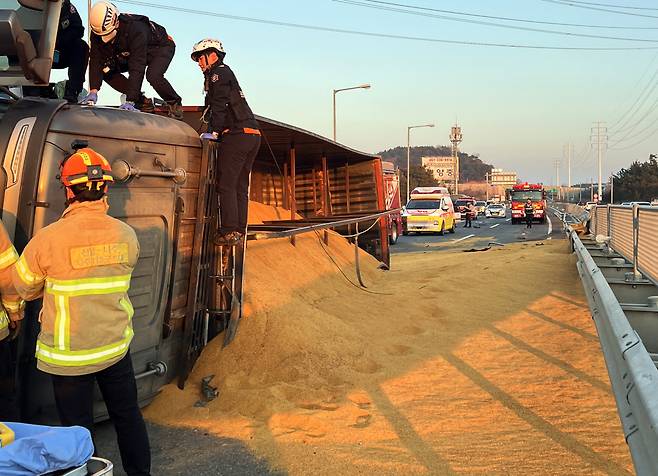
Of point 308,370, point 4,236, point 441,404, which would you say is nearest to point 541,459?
point 441,404

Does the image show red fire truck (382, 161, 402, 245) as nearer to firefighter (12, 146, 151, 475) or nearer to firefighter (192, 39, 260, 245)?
firefighter (192, 39, 260, 245)

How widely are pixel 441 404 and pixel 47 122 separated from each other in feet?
12.3

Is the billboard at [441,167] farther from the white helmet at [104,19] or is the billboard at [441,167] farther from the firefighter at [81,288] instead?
the firefighter at [81,288]

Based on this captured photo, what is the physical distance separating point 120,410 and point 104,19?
3.97m

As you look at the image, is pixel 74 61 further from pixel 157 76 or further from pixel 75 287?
pixel 75 287

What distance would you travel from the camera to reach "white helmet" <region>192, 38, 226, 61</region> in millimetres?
6082

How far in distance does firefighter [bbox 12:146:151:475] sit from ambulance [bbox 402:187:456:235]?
30224 mm

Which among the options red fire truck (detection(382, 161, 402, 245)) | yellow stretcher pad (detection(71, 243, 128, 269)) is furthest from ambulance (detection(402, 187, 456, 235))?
yellow stretcher pad (detection(71, 243, 128, 269))

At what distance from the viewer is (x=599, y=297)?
15.4 feet

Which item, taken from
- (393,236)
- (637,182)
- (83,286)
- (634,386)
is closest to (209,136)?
(83,286)

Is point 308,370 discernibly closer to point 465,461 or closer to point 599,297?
point 465,461

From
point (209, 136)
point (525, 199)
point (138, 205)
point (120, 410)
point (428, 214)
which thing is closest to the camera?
point (120, 410)

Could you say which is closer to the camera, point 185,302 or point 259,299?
point 185,302

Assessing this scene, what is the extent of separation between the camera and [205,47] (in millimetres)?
6074
